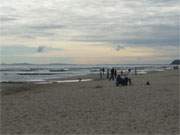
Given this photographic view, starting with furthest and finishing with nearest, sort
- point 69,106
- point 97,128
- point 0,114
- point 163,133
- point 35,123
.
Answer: point 69,106, point 0,114, point 35,123, point 97,128, point 163,133

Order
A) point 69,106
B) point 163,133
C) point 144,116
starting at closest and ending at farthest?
point 163,133
point 144,116
point 69,106

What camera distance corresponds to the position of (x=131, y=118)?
45.7ft

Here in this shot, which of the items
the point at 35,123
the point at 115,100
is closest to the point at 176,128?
the point at 35,123

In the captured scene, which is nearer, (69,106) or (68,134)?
(68,134)

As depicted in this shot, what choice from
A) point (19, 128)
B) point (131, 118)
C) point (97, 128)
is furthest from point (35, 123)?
point (131, 118)

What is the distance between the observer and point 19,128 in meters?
12.5

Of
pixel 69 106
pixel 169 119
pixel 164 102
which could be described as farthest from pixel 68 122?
pixel 164 102

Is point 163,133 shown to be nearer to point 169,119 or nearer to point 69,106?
point 169,119

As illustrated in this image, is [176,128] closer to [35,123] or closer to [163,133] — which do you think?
[163,133]

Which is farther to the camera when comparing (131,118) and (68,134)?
(131,118)

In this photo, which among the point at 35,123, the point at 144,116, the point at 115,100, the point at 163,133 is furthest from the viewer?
the point at 115,100

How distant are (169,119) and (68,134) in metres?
3.86

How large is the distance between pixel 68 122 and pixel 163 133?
3.38 metres

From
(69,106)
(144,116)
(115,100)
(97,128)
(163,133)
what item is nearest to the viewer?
(163,133)
